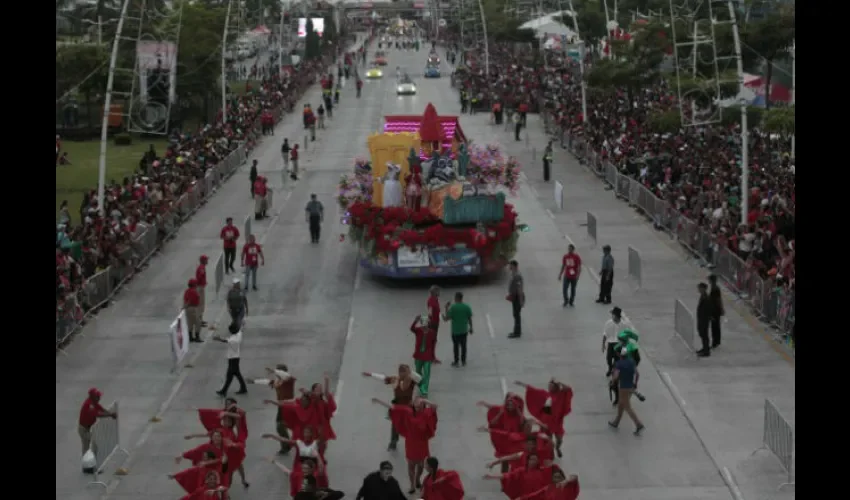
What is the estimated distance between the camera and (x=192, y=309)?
93.1ft

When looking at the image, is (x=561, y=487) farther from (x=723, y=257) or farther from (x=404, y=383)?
(x=723, y=257)

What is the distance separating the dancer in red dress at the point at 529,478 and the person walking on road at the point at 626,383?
4780 millimetres

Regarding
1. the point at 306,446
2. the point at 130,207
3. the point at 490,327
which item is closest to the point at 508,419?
the point at 306,446

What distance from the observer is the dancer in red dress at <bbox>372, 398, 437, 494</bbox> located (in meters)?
18.9

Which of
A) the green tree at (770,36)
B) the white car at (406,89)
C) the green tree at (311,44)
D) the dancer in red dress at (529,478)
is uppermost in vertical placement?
the green tree at (311,44)

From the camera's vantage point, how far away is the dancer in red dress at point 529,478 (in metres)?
16.7

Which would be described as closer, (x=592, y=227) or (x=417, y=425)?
(x=417, y=425)

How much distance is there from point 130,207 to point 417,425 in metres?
21.7

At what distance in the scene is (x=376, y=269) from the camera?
3353cm

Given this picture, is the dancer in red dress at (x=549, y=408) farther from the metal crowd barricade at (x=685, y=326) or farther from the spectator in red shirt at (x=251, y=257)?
the spectator in red shirt at (x=251, y=257)

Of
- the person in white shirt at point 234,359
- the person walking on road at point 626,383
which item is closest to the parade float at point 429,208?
the person in white shirt at point 234,359
